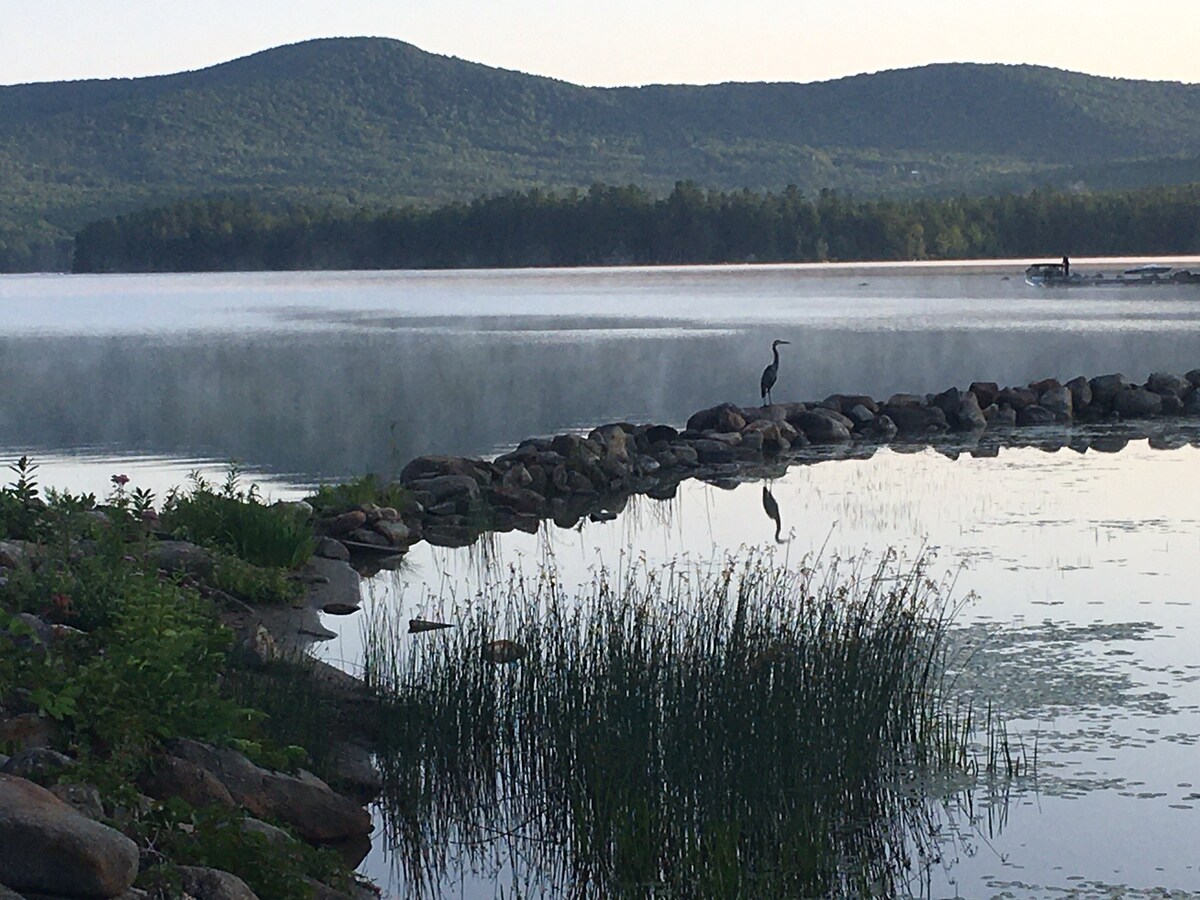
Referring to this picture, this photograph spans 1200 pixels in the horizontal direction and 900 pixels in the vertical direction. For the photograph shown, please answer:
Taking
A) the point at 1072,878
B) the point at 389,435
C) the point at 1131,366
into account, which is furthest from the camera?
the point at 1131,366

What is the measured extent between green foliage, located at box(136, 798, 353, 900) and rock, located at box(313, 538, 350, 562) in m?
8.31

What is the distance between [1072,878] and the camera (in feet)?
24.9

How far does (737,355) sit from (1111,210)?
90.2m

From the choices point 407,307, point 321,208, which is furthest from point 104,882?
point 321,208

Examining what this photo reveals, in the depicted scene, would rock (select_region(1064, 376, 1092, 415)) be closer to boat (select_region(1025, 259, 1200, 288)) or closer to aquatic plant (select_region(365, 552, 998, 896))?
aquatic plant (select_region(365, 552, 998, 896))

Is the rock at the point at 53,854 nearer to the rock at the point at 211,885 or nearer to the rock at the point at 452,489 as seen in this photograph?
the rock at the point at 211,885

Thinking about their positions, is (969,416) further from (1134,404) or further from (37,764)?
(37,764)

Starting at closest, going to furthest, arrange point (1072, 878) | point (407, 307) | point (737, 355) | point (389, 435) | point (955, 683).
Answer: point (1072, 878) < point (955, 683) < point (389, 435) < point (737, 355) < point (407, 307)

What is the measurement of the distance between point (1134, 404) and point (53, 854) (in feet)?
77.6

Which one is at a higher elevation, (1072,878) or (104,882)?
(104,882)

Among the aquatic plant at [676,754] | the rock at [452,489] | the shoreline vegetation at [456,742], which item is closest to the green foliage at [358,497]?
the rock at [452,489]

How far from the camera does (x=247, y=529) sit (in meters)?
13.8

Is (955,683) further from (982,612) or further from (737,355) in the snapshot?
(737,355)

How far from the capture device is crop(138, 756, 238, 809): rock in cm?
698
